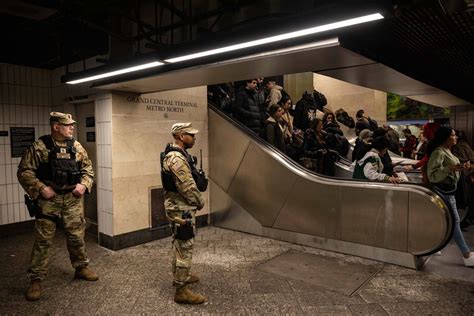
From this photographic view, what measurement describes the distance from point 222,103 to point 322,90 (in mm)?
8640

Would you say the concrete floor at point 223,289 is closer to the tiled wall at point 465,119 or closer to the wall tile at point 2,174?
the wall tile at point 2,174

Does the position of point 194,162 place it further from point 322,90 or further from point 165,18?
point 322,90

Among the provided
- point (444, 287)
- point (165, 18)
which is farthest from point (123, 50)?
point (444, 287)

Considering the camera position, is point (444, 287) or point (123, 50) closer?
point (444, 287)

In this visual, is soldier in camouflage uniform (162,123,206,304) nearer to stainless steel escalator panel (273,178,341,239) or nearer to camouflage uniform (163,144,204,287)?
camouflage uniform (163,144,204,287)

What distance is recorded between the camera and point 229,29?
416 cm

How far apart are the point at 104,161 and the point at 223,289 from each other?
2842 millimetres

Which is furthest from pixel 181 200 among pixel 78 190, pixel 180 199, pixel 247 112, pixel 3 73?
pixel 3 73

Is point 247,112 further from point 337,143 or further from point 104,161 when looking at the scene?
point 104,161

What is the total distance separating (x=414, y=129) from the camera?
16.5 m

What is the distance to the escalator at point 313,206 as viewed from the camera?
4211 millimetres

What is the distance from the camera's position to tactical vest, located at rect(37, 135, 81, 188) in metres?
3.75

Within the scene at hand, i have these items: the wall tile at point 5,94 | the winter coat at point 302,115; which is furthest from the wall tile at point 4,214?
the winter coat at point 302,115

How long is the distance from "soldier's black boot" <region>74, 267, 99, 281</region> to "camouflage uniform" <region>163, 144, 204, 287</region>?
1.25 m
